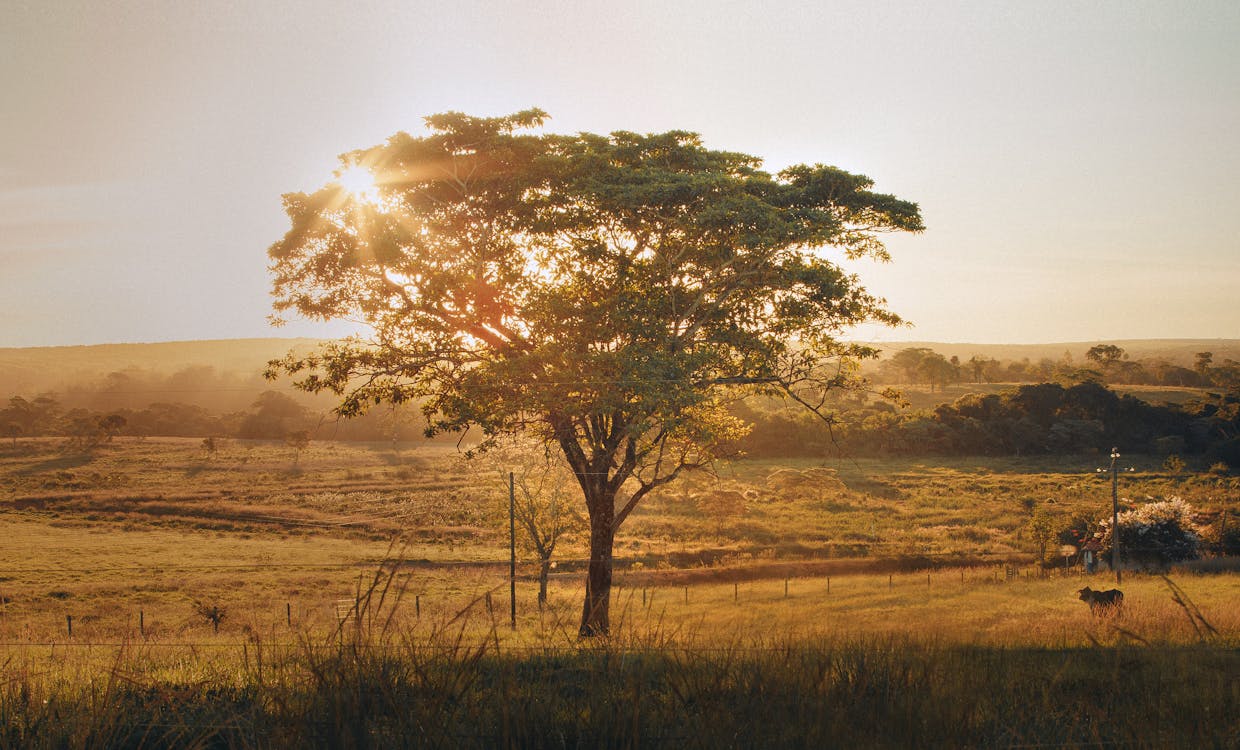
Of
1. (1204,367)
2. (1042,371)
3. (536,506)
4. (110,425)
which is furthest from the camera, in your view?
(1042,371)

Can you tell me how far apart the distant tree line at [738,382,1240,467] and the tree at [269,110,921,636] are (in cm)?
6423

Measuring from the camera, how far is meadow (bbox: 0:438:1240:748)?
421 centimetres

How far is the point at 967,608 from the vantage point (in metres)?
33.1

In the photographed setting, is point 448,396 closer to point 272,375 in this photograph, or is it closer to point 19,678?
point 272,375

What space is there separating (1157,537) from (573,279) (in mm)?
49197

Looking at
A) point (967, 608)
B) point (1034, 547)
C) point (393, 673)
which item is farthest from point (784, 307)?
point (1034, 547)

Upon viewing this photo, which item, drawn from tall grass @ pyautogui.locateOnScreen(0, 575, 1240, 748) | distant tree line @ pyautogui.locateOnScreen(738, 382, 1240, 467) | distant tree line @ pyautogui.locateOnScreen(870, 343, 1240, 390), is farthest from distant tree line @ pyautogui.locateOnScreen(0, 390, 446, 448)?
tall grass @ pyautogui.locateOnScreen(0, 575, 1240, 748)

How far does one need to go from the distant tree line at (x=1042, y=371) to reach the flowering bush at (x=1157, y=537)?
72.0 metres

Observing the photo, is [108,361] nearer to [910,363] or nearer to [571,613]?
[910,363]

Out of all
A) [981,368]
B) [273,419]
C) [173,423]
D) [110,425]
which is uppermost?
[981,368]

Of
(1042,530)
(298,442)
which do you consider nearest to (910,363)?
(1042,530)

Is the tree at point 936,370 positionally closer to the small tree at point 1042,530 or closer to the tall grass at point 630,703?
the small tree at point 1042,530

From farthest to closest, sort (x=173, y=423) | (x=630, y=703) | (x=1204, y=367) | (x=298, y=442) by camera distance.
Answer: (x=1204, y=367), (x=173, y=423), (x=298, y=442), (x=630, y=703)

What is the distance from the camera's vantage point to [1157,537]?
165 feet
